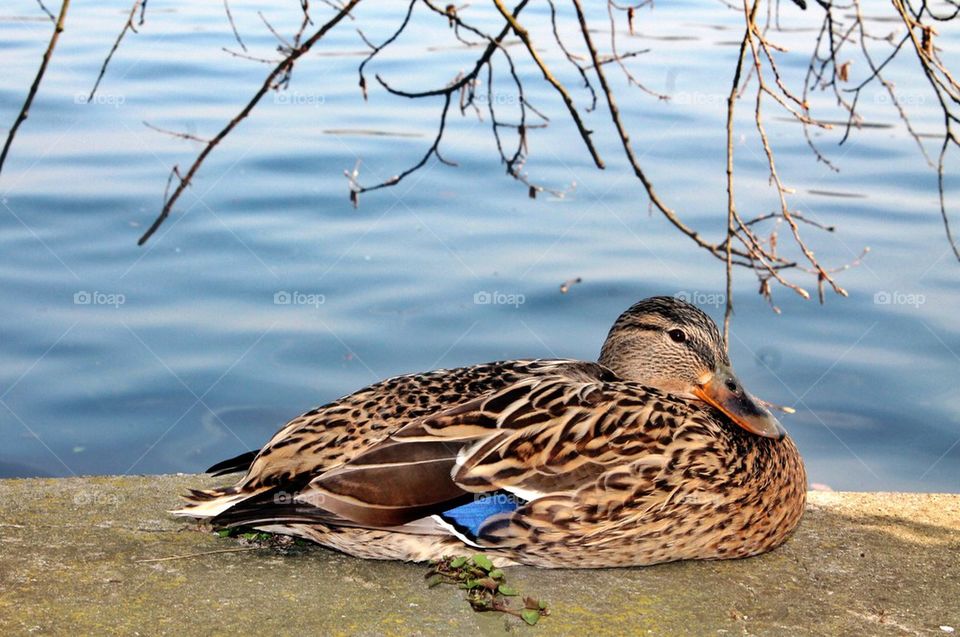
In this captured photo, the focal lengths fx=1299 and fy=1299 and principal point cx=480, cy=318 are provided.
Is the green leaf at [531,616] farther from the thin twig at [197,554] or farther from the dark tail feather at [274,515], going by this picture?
the thin twig at [197,554]

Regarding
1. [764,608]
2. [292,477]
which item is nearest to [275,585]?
[292,477]

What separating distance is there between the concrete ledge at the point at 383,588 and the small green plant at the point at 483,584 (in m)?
0.04

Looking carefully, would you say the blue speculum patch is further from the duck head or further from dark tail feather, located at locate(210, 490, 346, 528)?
the duck head

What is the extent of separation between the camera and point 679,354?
4.77 metres

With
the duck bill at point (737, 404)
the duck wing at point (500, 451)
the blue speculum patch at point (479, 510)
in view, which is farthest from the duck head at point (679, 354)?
the blue speculum patch at point (479, 510)

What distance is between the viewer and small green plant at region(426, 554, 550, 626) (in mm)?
3887

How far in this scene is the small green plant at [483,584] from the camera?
3.89m

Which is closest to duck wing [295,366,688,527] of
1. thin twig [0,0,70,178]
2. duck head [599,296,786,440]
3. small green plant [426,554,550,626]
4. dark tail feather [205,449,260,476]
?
small green plant [426,554,550,626]

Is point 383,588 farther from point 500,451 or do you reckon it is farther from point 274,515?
point 500,451

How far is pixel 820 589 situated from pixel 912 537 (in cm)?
74

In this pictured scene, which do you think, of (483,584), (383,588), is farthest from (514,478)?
(383,588)

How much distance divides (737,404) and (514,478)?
3.37 ft

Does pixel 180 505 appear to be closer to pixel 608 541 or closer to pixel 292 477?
pixel 292 477

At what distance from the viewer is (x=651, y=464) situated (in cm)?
414
